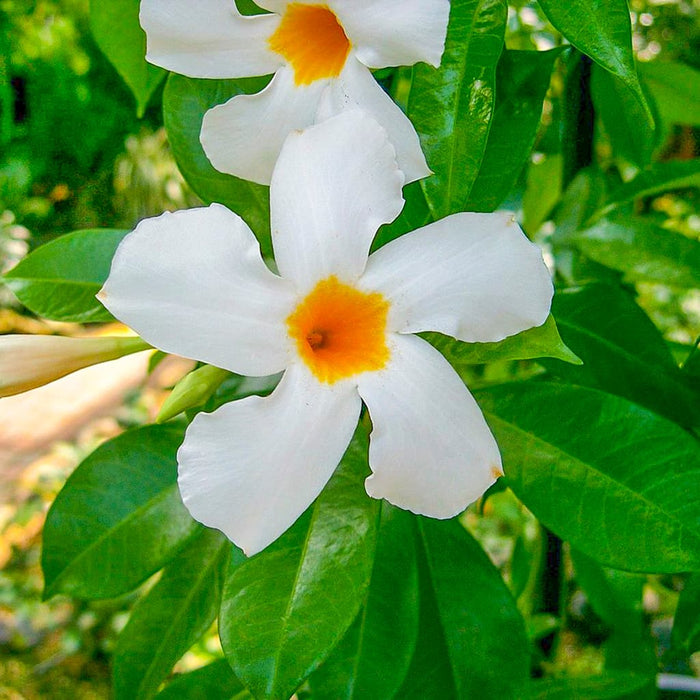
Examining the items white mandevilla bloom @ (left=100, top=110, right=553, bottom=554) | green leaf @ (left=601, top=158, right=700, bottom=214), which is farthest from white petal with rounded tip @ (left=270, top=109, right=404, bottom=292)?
green leaf @ (left=601, top=158, right=700, bottom=214)

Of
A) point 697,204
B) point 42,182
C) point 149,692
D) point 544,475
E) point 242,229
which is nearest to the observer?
point 242,229

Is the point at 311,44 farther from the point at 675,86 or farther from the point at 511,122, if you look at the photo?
the point at 675,86

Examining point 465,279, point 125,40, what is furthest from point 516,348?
point 125,40

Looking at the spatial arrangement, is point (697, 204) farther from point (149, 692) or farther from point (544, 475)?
point (149, 692)

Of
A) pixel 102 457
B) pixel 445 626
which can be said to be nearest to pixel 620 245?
pixel 445 626

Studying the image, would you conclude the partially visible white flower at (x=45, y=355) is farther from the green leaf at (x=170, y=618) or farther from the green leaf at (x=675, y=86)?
the green leaf at (x=675, y=86)

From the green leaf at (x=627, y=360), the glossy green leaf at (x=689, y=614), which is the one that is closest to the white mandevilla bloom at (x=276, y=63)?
the green leaf at (x=627, y=360)
